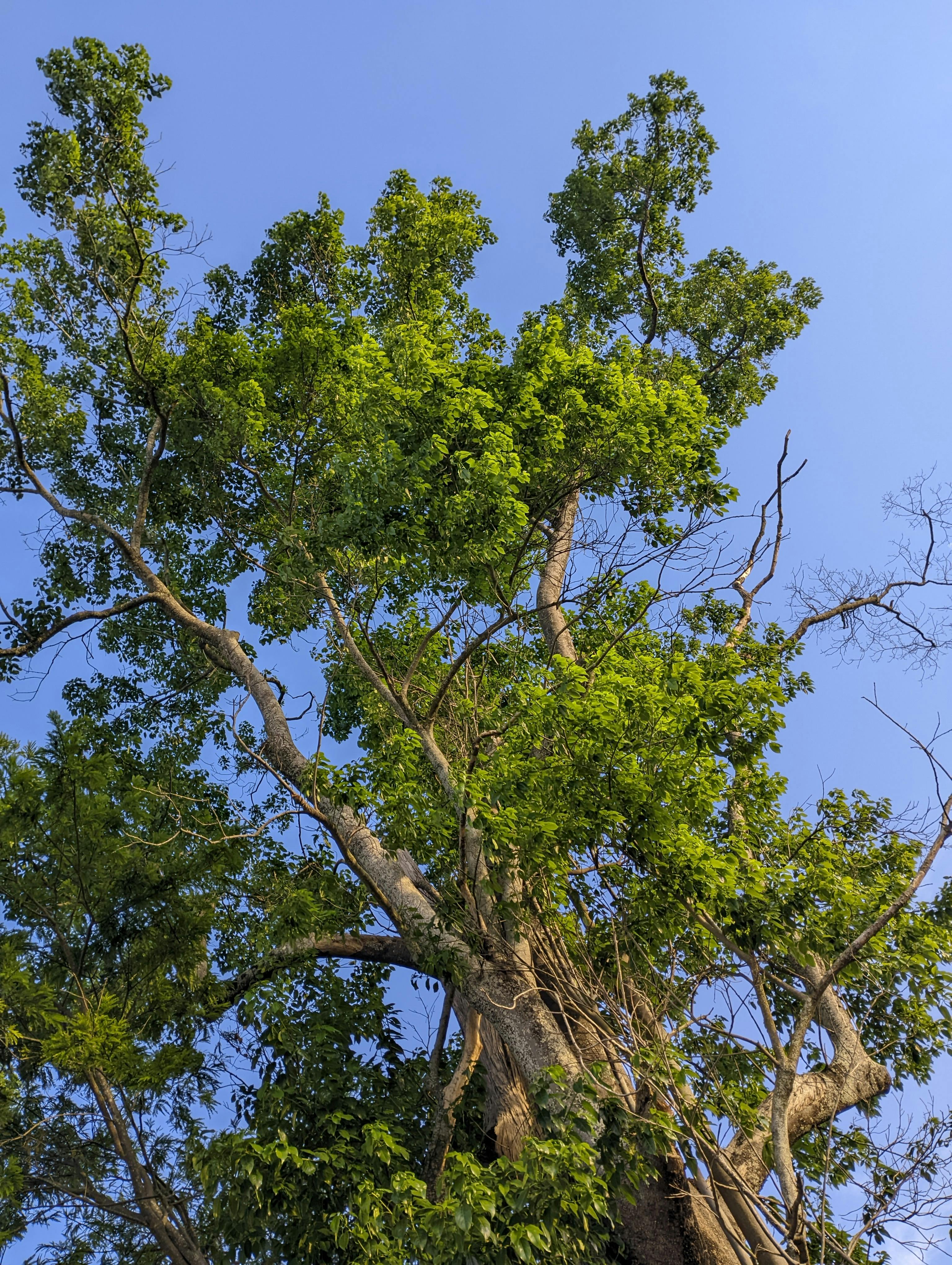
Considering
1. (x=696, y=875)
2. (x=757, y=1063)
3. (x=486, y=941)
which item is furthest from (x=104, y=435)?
(x=757, y=1063)

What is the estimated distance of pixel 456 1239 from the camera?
474 centimetres

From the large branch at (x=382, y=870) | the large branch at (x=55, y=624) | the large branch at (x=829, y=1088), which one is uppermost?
the large branch at (x=55, y=624)

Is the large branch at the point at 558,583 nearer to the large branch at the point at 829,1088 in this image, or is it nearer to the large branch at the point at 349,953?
the large branch at the point at 349,953

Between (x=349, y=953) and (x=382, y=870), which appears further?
(x=349, y=953)

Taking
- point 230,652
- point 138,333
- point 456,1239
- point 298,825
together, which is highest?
point 138,333

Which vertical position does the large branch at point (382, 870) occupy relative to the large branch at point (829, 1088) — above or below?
above

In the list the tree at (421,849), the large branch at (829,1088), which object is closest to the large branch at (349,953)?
the tree at (421,849)

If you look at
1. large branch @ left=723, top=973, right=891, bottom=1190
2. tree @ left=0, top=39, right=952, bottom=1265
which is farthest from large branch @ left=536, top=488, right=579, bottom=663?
large branch @ left=723, top=973, right=891, bottom=1190

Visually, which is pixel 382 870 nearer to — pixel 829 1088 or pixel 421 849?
pixel 421 849

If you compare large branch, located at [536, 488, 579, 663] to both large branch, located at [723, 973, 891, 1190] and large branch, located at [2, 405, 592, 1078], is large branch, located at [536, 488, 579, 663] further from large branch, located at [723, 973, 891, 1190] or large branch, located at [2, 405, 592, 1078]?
large branch, located at [723, 973, 891, 1190]

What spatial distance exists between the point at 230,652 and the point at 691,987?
636 cm

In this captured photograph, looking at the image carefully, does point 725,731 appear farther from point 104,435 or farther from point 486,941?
point 104,435

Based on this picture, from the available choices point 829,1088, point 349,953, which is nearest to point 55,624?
point 349,953

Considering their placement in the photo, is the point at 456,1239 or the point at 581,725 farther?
the point at 581,725
